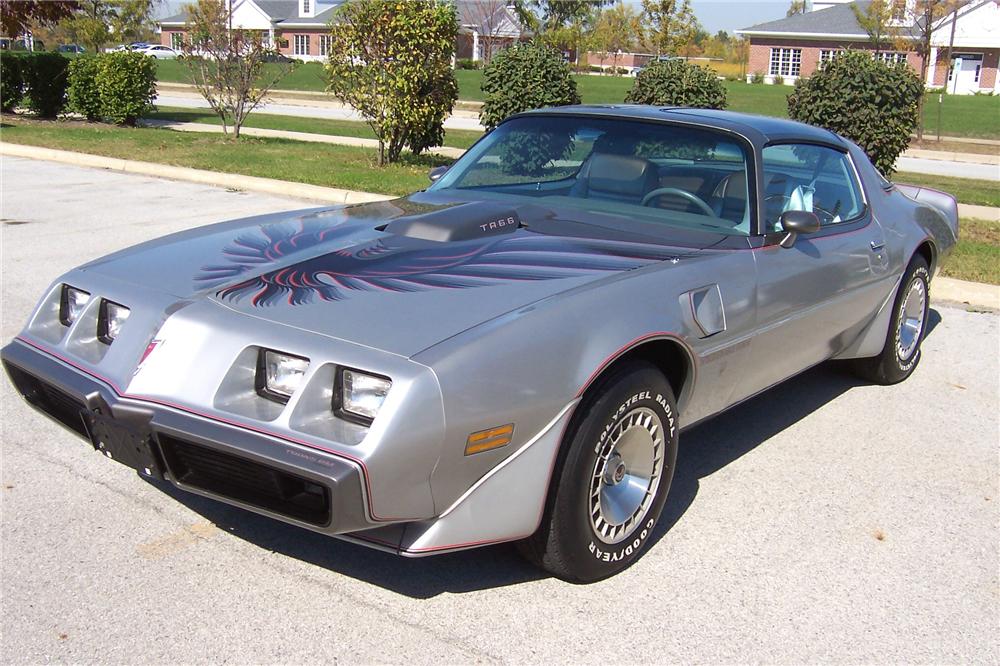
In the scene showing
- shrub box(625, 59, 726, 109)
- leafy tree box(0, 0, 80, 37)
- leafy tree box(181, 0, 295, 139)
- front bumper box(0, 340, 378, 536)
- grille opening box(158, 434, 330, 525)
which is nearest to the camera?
front bumper box(0, 340, 378, 536)

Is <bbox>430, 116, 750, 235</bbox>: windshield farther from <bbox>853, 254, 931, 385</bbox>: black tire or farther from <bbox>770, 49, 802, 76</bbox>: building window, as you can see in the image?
<bbox>770, 49, 802, 76</bbox>: building window

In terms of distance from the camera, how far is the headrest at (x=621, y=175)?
14.2 feet

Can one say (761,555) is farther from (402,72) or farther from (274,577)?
(402,72)

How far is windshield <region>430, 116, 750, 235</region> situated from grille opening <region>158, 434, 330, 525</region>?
2.01 m

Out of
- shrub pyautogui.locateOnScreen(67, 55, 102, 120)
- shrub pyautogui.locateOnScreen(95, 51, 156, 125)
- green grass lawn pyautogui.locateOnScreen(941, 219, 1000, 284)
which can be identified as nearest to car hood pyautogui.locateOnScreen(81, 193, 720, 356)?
green grass lawn pyautogui.locateOnScreen(941, 219, 1000, 284)

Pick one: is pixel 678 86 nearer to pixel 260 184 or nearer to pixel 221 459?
pixel 260 184

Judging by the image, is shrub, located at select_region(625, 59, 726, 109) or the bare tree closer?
shrub, located at select_region(625, 59, 726, 109)

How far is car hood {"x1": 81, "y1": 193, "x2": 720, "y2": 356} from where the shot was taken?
3.05m

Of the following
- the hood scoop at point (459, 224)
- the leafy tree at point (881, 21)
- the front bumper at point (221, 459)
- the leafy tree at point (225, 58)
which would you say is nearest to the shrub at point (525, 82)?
the leafy tree at point (225, 58)

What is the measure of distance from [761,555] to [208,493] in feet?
6.48

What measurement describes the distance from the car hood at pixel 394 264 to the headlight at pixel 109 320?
13 centimetres

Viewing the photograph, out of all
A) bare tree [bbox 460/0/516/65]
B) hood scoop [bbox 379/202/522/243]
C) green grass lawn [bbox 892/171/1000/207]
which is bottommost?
green grass lawn [bbox 892/171/1000/207]

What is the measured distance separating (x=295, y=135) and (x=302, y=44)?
65016 millimetres

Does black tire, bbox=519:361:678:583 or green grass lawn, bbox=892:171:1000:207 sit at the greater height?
black tire, bbox=519:361:678:583
